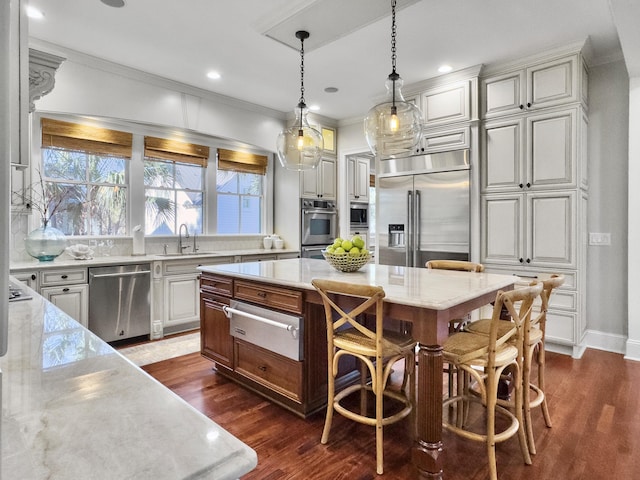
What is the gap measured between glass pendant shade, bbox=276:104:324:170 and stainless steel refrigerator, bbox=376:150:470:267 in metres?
1.66

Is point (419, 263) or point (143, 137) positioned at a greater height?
point (143, 137)

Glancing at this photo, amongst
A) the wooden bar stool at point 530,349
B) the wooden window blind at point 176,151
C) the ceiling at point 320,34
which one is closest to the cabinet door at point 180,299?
the wooden window blind at point 176,151

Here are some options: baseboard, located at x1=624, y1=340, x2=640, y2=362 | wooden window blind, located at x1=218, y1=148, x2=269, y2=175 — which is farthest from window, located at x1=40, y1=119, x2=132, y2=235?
baseboard, located at x1=624, y1=340, x2=640, y2=362

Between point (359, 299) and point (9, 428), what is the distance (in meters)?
1.55

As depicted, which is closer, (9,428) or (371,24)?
(9,428)

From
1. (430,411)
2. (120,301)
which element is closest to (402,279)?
(430,411)

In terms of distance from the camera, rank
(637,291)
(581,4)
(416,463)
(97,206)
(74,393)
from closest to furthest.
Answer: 1. (74,393)
2. (416,463)
3. (581,4)
4. (637,291)
5. (97,206)

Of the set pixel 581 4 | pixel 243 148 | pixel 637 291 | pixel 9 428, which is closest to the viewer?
pixel 9 428

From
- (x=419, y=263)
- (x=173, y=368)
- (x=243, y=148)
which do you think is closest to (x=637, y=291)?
(x=419, y=263)

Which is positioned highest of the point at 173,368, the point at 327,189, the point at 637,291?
the point at 327,189

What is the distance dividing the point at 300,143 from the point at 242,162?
263cm

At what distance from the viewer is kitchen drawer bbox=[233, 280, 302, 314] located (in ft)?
7.51

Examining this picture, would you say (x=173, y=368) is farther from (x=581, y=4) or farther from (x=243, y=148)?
(x=581, y=4)

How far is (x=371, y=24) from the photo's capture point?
3057 millimetres
